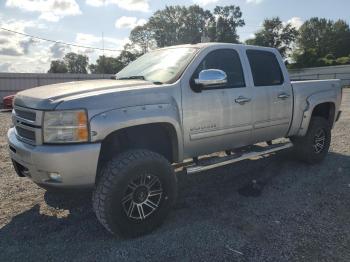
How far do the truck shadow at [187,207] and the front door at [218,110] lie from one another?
69cm

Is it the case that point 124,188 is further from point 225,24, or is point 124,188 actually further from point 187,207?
point 225,24

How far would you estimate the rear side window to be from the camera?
5137 mm

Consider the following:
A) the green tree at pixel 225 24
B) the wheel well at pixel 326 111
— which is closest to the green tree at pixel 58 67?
the green tree at pixel 225 24

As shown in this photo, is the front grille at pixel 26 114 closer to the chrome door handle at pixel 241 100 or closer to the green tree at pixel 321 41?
the chrome door handle at pixel 241 100

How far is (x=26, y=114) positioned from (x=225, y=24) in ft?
257

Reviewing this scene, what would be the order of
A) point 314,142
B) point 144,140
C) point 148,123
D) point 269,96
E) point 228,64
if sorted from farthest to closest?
point 314,142, point 269,96, point 228,64, point 144,140, point 148,123

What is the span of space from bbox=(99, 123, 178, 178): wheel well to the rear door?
1425 mm

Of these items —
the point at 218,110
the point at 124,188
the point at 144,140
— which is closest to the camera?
the point at 124,188

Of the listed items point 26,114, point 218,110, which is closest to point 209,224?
point 218,110

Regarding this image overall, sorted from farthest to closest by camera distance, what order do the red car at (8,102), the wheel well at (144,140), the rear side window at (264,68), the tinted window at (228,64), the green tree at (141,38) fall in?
the green tree at (141,38) → the red car at (8,102) → the rear side window at (264,68) → the tinted window at (228,64) → the wheel well at (144,140)

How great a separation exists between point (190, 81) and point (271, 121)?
171 centimetres

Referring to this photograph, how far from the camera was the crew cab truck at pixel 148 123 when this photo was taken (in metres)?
3.32

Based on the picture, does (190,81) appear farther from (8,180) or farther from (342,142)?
(342,142)

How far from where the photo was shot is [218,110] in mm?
4414
